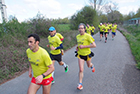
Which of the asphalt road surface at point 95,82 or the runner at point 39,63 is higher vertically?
the runner at point 39,63

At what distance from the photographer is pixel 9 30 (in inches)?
281

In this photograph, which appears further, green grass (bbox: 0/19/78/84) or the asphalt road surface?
green grass (bbox: 0/19/78/84)

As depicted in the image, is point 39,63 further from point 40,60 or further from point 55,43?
point 55,43

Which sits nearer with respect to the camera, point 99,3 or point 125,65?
point 125,65

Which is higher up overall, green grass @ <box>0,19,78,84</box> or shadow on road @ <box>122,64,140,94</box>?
green grass @ <box>0,19,78,84</box>

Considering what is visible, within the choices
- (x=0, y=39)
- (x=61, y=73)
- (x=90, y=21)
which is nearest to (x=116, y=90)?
(x=61, y=73)

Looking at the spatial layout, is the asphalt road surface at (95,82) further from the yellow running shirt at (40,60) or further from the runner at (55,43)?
the yellow running shirt at (40,60)

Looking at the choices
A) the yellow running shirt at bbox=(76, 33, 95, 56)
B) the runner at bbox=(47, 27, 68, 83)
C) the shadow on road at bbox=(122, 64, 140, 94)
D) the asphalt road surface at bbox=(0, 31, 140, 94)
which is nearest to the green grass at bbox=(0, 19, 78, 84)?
the asphalt road surface at bbox=(0, 31, 140, 94)

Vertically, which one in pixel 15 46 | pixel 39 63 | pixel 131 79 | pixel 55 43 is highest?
pixel 55 43

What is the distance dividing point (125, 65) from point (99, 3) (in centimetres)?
3651

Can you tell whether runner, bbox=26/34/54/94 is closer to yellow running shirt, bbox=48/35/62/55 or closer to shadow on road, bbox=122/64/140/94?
yellow running shirt, bbox=48/35/62/55

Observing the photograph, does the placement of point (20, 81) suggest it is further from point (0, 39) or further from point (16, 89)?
point (0, 39)

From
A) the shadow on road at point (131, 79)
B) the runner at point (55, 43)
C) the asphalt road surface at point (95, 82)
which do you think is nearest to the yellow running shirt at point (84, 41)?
the runner at point (55, 43)

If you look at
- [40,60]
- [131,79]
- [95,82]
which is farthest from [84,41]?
[131,79]
